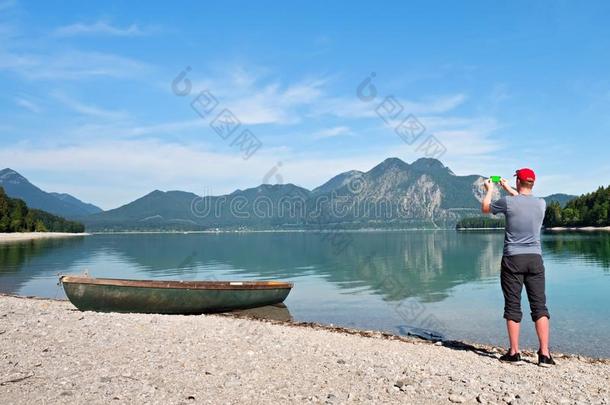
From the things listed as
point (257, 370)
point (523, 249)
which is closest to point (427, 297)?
point (523, 249)

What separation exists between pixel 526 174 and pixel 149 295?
15.0 metres

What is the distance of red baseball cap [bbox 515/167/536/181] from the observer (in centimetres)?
912

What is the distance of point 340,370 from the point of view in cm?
924

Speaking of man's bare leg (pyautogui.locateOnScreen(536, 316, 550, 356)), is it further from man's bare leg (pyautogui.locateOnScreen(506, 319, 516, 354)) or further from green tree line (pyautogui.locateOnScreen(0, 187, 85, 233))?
green tree line (pyautogui.locateOnScreen(0, 187, 85, 233))

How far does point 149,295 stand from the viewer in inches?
757

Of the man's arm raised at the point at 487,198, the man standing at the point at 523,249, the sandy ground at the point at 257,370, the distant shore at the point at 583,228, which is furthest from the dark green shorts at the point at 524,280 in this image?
the distant shore at the point at 583,228

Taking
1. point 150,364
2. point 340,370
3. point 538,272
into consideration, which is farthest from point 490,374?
point 150,364

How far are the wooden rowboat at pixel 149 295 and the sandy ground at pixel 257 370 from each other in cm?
503

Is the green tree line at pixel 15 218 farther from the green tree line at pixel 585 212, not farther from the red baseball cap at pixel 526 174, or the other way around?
the green tree line at pixel 585 212

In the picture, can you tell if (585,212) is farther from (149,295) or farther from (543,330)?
(543,330)

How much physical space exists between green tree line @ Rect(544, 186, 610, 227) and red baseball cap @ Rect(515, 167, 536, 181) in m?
156

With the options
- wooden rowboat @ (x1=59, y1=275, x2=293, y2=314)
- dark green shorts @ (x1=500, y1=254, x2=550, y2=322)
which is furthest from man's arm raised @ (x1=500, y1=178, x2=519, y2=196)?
wooden rowboat @ (x1=59, y1=275, x2=293, y2=314)

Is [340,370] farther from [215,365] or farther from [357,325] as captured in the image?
[357,325]

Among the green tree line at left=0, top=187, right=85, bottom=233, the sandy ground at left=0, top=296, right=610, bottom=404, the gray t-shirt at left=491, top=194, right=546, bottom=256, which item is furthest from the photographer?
the green tree line at left=0, top=187, right=85, bottom=233
